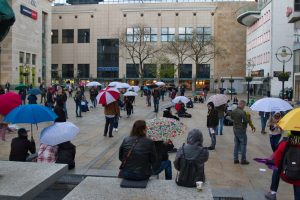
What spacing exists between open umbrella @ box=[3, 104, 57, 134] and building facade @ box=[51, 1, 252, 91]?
69.1 m

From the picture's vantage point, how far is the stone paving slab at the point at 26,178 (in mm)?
6227

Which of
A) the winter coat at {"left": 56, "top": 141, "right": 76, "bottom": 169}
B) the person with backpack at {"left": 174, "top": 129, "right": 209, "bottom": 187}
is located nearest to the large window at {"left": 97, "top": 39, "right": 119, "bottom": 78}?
the winter coat at {"left": 56, "top": 141, "right": 76, "bottom": 169}

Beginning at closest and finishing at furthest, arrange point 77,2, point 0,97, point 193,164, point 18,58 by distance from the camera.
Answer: point 193,164 < point 0,97 < point 18,58 < point 77,2

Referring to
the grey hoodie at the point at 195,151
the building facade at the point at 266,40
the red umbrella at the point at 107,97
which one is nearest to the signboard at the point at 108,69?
the building facade at the point at 266,40

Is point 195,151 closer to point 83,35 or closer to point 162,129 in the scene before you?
point 162,129

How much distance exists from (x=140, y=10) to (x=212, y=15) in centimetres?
1380

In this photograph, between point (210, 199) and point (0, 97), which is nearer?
point (210, 199)

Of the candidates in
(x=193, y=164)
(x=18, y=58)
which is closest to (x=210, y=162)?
(x=193, y=164)

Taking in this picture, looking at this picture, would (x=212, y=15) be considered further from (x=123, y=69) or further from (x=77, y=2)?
(x=77, y=2)

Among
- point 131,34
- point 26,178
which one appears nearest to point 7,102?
point 26,178

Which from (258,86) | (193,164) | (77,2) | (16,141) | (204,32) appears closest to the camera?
(193,164)

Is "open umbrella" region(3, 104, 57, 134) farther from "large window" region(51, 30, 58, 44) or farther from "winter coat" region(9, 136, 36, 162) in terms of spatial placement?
"large window" region(51, 30, 58, 44)

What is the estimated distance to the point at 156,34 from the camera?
8325 cm

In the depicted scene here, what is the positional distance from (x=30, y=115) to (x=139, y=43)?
67.4 m
